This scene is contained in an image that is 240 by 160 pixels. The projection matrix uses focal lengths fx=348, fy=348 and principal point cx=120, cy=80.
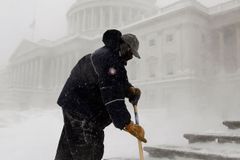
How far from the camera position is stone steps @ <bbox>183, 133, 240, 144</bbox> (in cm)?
483

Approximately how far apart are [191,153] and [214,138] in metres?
0.82

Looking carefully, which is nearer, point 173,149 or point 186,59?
point 173,149

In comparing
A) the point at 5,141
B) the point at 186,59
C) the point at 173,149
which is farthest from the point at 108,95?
the point at 186,59

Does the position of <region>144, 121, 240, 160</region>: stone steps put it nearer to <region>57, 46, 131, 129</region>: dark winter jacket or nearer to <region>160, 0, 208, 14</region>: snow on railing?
<region>57, 46, 131, 129</region>: dark winter jacket

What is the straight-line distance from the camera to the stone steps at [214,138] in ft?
15.9

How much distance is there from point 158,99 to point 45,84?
96.1 ft

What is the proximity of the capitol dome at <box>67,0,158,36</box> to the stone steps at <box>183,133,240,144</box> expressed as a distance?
53878 millimetres

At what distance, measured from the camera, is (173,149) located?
475cm

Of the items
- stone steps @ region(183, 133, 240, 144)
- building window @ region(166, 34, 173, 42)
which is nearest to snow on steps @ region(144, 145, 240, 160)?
stone steps @ region(183, 133, 240, 144)

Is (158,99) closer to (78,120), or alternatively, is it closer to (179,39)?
(179,39)

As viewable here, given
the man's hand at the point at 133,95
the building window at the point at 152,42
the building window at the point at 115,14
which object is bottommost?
the man's hand at the point at 133,95

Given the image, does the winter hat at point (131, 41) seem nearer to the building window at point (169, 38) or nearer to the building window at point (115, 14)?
the building window at point (169, 38)

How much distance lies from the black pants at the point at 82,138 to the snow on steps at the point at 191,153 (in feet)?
5.47

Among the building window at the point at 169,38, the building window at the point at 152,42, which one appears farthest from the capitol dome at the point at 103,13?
the building window at the point at 169,38
